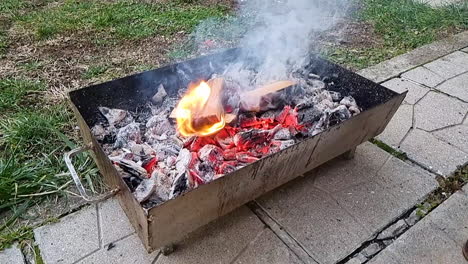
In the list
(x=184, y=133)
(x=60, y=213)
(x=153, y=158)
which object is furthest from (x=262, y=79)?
(x=60, y=213)

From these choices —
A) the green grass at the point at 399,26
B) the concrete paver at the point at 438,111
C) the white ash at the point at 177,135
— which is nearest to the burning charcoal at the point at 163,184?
the white ash at the point at 177,135

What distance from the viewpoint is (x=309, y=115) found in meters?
2.16

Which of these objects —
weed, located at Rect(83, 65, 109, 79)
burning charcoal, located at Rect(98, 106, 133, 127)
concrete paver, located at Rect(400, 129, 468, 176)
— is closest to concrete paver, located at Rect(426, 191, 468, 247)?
concrete paver, located at Rect(400, 129, 468, 176)

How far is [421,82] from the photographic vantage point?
327cm

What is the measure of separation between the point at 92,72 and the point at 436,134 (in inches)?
113

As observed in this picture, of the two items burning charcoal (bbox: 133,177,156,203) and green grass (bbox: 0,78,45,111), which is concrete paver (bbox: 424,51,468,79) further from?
green grass (bbox: 0,78,45,111)

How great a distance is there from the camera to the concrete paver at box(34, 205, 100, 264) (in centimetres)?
172

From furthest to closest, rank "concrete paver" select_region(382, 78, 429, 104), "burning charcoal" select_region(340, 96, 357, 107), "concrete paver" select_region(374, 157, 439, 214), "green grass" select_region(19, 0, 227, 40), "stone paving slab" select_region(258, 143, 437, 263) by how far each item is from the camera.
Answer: "green grass" select_region(19, 0, 227, 40) < "concrete paver" select_region(382, 78, 429, 104) < "burning charcoal" select_region(340, 96, 357, 107) < "concrete paver" select_region(374, 157, 439, 214) < "stone paving slab" select_region(258, 143, 437, 263)

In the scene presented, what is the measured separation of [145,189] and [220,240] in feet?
1.68

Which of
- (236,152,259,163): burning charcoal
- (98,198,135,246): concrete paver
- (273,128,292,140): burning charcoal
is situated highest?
(273,128,292,140): burning charcoal

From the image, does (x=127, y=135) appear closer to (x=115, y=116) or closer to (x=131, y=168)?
(x=115, y=116)

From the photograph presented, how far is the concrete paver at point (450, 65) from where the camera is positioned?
3.47m

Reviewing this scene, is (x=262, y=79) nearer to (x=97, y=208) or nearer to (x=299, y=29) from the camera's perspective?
(x=299, y=29)

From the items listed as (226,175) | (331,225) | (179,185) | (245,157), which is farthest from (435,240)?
(179,185)
